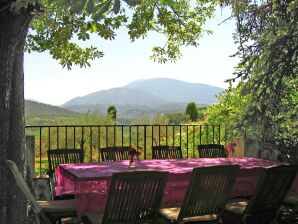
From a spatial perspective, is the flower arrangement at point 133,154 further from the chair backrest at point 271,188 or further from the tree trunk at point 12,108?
the chair backrest at point 271,188

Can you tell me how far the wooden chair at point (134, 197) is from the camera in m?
3.79

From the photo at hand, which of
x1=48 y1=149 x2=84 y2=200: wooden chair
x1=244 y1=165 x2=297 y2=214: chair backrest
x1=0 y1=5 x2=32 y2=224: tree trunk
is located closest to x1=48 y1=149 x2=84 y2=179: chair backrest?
x1=48 y1=149 x2=84 y2=200: wooden chair

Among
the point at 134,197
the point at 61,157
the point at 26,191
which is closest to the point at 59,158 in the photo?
the point at 61,157

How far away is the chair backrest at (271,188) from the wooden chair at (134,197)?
0.96m

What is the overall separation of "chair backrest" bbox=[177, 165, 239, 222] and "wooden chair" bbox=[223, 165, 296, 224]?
256mm

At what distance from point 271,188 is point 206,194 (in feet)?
2.26

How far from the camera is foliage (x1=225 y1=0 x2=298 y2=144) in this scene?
5.63 metres

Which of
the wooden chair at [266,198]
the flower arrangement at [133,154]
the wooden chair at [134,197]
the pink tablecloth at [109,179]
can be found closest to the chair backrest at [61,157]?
the pink tablecloth at [109,179]

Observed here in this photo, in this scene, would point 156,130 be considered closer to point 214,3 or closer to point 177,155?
point 214,3

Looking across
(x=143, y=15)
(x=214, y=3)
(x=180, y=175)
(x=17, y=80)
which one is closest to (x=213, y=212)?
(x=180, y=175)

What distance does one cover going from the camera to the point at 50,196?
589cm

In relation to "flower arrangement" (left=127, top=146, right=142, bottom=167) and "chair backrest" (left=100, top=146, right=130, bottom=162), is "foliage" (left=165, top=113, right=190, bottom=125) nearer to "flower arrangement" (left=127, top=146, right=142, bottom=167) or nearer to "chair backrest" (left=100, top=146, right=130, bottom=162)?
"chair backrest" (left=100, top=146, right=130, bottom=162)

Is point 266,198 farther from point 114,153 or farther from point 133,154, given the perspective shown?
point 114,153

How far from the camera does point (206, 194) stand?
4.22 meters
